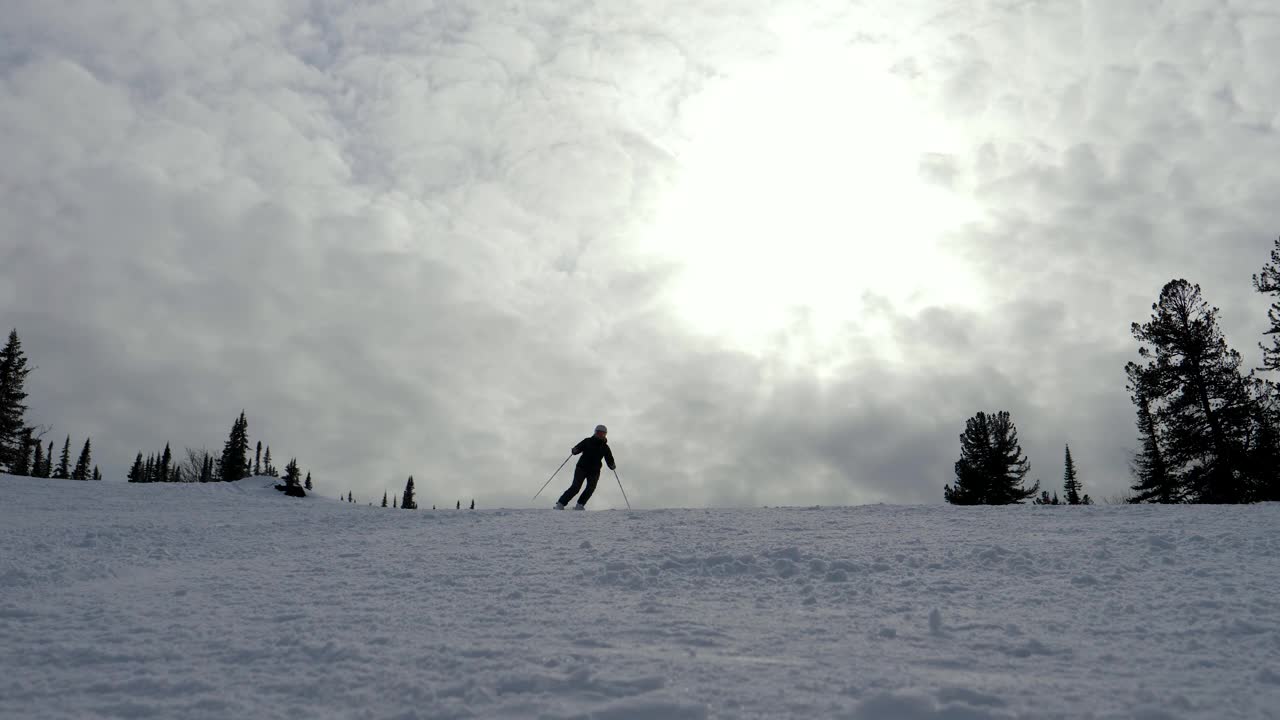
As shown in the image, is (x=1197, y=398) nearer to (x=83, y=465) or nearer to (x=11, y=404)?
(x=11, y=404)

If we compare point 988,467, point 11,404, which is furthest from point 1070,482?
point 11,404

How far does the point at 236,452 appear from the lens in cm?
7500

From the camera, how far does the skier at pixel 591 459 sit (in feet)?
55.6

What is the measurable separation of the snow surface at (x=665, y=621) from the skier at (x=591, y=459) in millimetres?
5365

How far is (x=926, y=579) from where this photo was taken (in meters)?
7.75

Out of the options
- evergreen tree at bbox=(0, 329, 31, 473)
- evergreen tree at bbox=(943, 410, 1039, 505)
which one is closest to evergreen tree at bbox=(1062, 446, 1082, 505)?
evergreen tree at bbox=(943, 410, 1039, 505)

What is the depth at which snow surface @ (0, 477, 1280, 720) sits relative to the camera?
4723mm

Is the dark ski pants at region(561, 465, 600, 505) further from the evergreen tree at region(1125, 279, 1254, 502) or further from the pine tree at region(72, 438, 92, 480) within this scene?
the pine tree at region(72, 438, 92, 480)

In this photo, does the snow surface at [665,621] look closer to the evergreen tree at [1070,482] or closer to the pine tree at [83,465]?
the evergreen tree at [1070,482]

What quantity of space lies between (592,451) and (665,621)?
1079 centimetres

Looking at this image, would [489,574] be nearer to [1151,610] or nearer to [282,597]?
[282,597]

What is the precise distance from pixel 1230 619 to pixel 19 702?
30.0 ft

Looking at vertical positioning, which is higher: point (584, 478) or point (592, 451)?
point (592, 451)

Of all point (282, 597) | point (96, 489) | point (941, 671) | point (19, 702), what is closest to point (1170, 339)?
point (941, 671)
